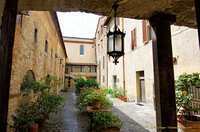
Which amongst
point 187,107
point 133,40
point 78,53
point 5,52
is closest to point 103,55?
point 78,53

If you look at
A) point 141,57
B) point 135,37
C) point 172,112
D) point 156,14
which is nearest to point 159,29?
point 156,14

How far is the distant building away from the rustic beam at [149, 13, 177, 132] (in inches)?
836

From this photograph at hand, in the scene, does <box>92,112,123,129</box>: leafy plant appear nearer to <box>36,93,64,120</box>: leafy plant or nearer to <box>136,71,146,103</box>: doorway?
<box>36,93,64,120</box>: leafy plant

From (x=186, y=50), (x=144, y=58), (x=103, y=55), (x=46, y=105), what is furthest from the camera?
(x=103, y=55)

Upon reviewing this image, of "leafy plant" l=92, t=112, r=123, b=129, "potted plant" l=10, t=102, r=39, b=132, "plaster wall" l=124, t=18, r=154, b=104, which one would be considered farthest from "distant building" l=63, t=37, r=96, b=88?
"leafy plant" l=92, t=112, r=123, b=129

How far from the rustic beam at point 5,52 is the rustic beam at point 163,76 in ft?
7.16

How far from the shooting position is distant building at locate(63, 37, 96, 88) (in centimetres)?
2350

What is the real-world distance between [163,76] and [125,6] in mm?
1405

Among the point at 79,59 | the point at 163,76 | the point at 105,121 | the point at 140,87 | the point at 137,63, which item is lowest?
the point at 105,121

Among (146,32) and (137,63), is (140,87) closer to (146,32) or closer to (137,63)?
(137,63)

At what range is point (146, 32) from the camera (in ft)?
25.9

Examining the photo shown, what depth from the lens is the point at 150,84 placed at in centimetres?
756

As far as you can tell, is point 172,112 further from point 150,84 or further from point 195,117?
point 150,84

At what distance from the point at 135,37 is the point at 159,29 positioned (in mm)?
7357
